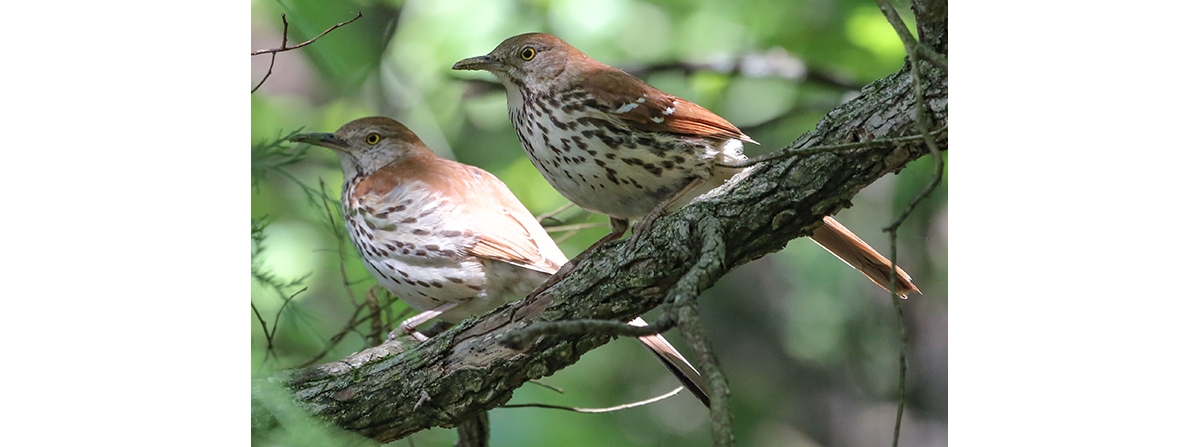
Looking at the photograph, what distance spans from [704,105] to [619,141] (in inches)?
14.5

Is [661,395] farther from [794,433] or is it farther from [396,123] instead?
[396,123]

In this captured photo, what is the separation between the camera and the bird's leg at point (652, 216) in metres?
2.33

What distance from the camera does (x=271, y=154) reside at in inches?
110

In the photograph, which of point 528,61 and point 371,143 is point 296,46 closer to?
point 371,143

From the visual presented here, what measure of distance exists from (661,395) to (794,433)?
41 cm

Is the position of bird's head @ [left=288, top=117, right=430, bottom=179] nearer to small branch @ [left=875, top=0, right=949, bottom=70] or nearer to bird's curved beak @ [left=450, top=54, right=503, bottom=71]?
bird's curved beak @ [left=450, top=54, right=503, bottom=71]

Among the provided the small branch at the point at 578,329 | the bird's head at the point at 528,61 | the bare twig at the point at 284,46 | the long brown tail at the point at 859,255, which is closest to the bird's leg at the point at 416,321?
the bird's head at the point at 528,61

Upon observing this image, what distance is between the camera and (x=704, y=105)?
2.77m

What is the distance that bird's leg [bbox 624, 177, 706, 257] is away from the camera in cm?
233

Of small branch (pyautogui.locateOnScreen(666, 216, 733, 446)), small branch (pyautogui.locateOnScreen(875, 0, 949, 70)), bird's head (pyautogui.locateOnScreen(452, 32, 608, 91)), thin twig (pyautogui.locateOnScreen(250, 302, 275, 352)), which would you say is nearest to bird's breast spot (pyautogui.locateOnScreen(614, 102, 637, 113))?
bird's head (pyautogui.locateOnScreen(452, 32, 608, 91))

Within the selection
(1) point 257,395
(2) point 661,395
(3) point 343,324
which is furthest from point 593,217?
(1) point 257,395

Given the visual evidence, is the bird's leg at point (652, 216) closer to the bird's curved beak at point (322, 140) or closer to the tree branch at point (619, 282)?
the tree branch at point (619, 282)

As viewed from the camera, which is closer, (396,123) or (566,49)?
(566,49)

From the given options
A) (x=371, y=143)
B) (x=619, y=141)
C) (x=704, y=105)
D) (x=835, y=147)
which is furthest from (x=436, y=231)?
(x=835, y=147)
